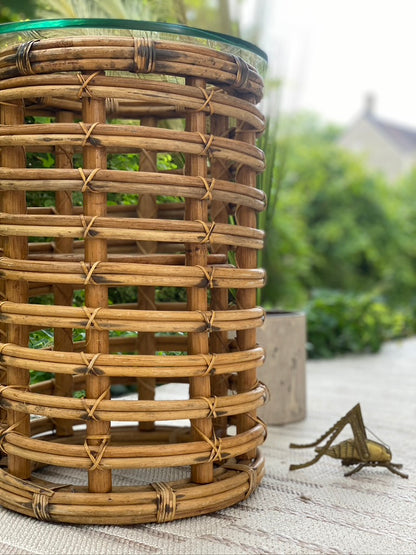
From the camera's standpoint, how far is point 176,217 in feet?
5.90

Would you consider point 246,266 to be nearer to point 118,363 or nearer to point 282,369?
point 118,363

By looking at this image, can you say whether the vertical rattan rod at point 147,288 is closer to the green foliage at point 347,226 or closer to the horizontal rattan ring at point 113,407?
the horizontal rattan ring at point 113,407

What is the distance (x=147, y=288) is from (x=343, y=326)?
7.76 ft

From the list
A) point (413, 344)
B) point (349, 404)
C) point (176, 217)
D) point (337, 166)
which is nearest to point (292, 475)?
point (176, 217)

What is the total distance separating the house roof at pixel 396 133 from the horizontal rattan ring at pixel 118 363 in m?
16.9

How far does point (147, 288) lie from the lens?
70.6 inches

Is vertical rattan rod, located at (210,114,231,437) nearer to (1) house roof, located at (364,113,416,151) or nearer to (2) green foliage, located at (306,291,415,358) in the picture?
(2) green foliage, located at (306,291,415,358)

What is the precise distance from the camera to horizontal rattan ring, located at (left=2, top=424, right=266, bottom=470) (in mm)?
1248

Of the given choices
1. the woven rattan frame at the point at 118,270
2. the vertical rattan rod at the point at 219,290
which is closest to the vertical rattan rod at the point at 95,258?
the woven rattan frame at the point at 118,270

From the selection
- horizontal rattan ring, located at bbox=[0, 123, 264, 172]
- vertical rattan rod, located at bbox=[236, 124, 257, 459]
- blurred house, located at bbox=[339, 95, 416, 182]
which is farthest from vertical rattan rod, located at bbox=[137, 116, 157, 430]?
blurred house, located at bbox=[339, 95, 416, 182]

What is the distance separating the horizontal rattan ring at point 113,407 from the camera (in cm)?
123

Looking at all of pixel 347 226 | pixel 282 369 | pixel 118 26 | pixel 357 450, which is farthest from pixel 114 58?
pixel 347 226

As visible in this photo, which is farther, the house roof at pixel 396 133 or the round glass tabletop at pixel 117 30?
the house roof at pixel 396 133

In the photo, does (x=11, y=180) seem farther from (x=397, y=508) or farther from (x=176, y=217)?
(x=397, y=508)
